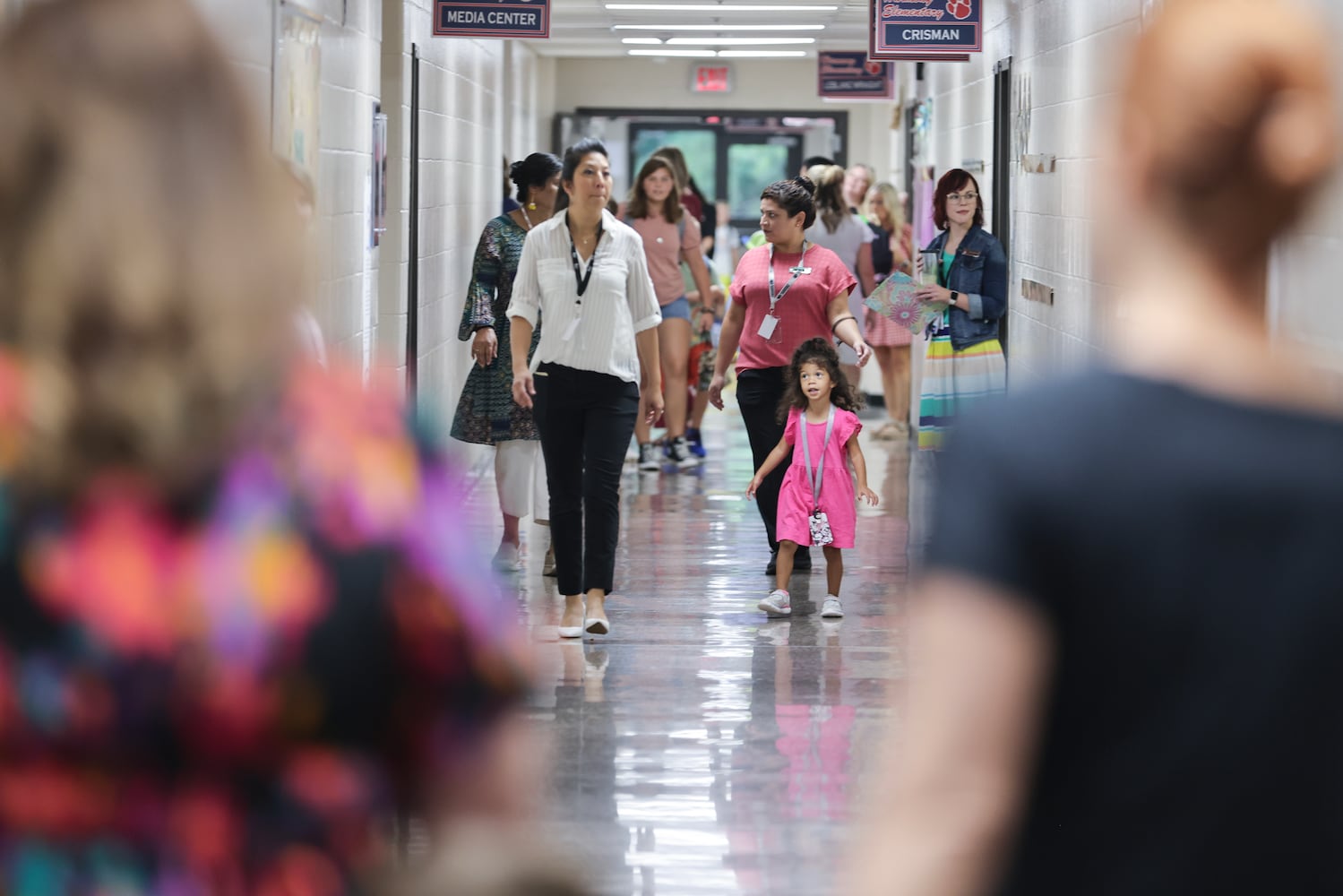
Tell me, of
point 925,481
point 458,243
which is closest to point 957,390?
point 925,481

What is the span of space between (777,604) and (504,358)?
1660 mm

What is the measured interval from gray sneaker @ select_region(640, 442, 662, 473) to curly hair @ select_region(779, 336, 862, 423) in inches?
153

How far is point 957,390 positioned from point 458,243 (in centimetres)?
449

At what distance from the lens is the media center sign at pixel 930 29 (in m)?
9.61

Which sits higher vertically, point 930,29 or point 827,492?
point 930,29

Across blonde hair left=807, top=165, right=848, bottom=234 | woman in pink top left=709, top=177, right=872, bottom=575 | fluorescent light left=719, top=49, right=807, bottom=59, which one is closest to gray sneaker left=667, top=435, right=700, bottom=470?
blonde hair left=807, top=165, right=848, bottom=234

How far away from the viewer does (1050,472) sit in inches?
46.6

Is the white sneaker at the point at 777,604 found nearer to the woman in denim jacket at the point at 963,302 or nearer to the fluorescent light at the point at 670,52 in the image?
the woman in denim jacket at the point at 963,302

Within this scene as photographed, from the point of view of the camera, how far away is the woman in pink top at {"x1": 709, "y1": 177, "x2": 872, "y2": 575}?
23.5 feet

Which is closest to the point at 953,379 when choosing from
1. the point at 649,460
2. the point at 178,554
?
the point at 649,460

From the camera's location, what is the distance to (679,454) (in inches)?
428

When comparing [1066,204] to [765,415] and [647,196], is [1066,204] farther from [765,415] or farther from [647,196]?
[647,196]

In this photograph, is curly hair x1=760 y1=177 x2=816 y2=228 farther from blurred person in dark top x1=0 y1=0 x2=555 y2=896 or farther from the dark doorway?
blurred person in dark top x1=0 y1=0 x2=555 y2=896

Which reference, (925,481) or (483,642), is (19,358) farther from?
(925,481)
